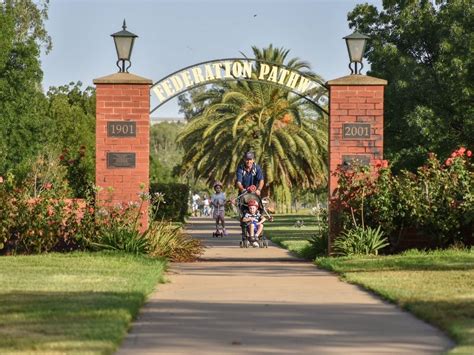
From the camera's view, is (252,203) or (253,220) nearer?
(252,203)

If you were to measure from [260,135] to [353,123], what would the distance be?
2964cm

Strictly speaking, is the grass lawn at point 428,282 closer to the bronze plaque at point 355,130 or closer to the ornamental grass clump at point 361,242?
the ornamental grass clump at point 361,242

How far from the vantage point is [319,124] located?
52719mm

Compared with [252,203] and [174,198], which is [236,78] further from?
[174,198]

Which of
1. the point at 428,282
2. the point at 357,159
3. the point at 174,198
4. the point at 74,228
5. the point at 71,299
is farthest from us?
the point at 174,198

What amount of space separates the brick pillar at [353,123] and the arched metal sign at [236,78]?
3.55 feet

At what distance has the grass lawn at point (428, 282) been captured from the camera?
1104 cm

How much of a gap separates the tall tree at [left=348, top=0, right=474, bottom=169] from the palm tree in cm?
600

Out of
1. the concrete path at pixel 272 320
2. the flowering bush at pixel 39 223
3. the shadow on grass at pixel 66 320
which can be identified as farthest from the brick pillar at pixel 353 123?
the shadow on grass at pixel 66 320

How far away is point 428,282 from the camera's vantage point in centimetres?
1509

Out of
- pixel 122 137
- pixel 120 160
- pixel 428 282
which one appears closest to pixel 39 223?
pixel 120 160

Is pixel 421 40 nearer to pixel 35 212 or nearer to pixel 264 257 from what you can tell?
pixel 264 257

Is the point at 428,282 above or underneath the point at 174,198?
underneath

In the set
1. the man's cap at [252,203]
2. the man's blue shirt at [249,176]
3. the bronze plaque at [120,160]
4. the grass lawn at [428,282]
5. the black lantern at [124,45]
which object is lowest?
the grass lawn at [428,282]
